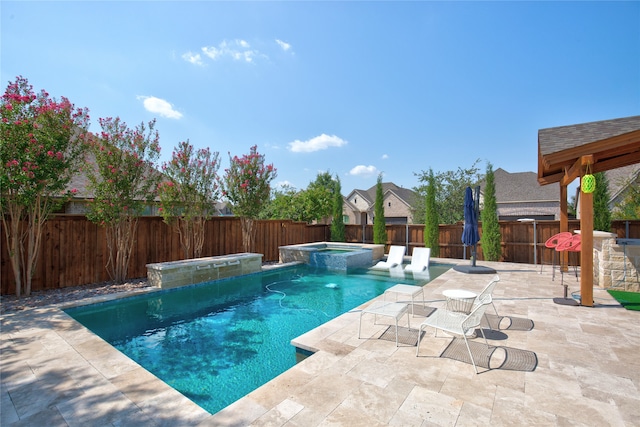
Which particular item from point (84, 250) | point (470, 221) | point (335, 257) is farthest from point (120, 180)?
→ point (470, 221)

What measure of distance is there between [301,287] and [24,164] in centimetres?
687

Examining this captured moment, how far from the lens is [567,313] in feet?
17.6

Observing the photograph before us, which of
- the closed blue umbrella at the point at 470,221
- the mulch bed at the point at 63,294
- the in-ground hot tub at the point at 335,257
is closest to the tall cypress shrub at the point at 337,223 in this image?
the in-ground hot tub at the point at 335,257

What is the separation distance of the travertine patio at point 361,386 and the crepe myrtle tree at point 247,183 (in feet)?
23.9

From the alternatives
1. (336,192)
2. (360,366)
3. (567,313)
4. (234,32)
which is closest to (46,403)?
(360,366)

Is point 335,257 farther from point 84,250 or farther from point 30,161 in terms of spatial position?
point 30,161

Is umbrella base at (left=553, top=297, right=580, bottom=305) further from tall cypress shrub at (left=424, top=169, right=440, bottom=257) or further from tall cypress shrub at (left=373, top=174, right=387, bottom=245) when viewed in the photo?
tall cypress shrub at (left=373, top=174, right=387, bottom=245)

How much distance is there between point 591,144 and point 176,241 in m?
11.1

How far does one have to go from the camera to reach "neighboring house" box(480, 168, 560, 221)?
25.7m

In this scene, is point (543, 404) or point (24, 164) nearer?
point (543, 404)

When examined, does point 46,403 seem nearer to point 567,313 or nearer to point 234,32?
point 567,313

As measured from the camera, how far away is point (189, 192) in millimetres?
9852

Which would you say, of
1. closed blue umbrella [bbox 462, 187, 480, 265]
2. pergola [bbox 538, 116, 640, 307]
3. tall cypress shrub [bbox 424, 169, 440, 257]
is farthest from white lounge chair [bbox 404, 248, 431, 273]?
pergola [bbox 538, 116, 640, 307]

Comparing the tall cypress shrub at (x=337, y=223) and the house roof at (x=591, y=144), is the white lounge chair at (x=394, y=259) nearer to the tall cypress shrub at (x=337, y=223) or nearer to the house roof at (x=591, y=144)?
the house roof at (x=591, y=144)
